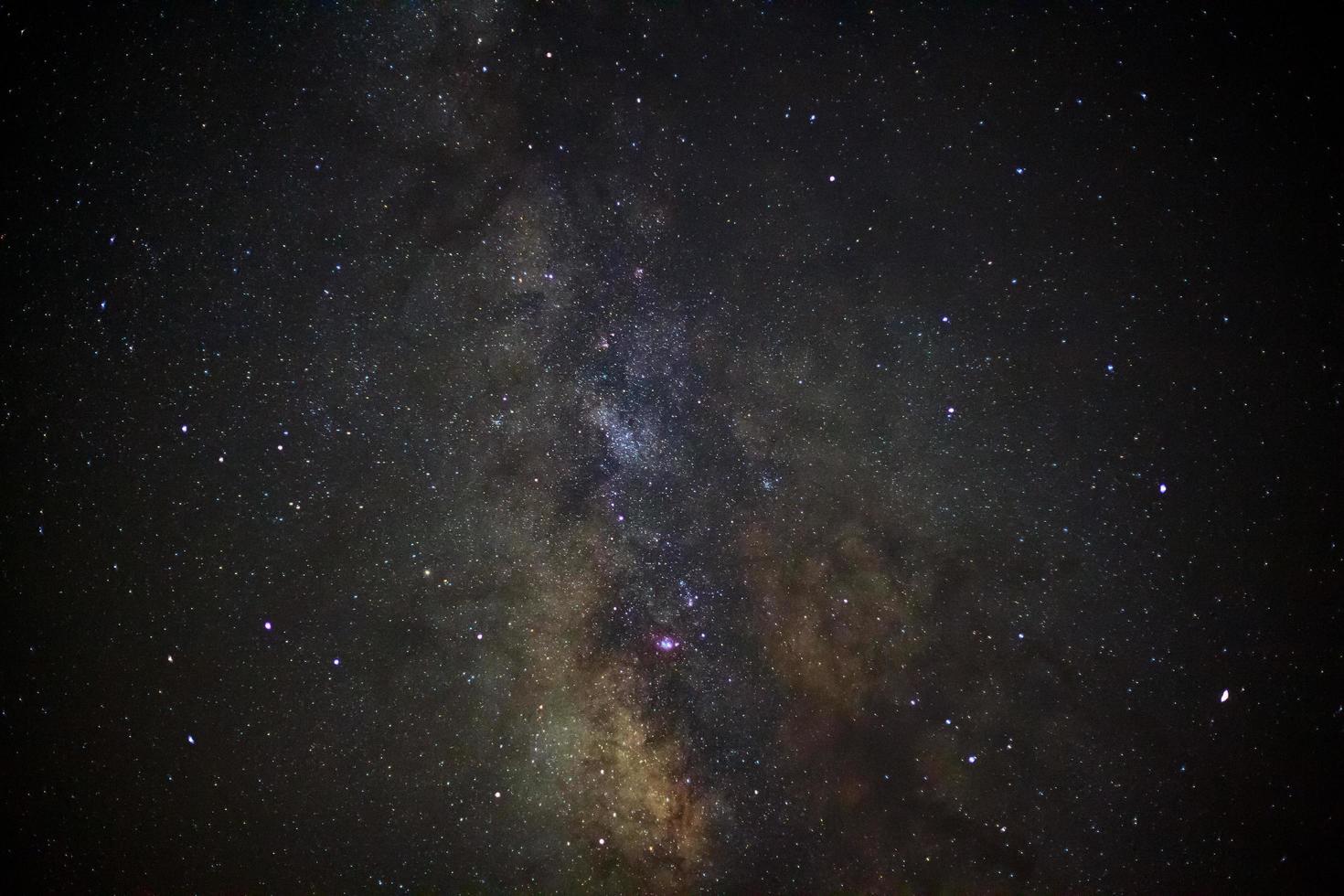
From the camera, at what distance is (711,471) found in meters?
1.55

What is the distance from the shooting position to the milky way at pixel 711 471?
4.61 feet

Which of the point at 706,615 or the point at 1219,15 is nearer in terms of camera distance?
the point at 1219,15

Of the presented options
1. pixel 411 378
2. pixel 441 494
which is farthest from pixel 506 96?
pixel 441 494

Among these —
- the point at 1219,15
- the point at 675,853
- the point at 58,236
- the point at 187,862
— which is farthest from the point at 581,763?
the point at 1219,15

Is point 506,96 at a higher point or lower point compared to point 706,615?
higher

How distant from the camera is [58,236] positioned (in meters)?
1.50

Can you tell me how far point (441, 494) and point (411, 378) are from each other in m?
0.37

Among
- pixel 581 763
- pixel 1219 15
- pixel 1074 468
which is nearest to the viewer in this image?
pixel 1219 15

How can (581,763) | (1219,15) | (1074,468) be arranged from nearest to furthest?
1. (1219,15)
2. (1074,468)
3. (581,763)

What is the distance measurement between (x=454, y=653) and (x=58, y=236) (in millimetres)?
1826

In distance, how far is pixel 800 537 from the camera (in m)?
1.57

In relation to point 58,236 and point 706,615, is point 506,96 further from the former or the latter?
point 706,615

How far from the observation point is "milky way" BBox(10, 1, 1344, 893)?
4.61ft

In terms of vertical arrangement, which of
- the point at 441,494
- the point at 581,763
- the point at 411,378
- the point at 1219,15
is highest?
the point at 1219,15
